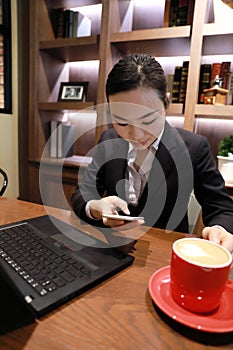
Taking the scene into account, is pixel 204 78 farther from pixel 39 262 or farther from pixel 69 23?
pixel 39 262

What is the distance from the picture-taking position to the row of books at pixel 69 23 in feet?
7.43

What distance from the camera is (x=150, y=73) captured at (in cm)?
87

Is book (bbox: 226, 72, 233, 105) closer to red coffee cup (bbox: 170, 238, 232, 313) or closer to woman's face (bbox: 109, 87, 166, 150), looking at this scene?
woman's face (bbox: 109, 87, 166, 150)

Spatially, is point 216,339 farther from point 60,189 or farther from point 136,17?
point 136,17

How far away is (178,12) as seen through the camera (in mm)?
1851

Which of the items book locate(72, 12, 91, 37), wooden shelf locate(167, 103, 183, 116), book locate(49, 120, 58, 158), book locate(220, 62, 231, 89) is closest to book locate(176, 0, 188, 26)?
book locate(220, 62, 231, 89)

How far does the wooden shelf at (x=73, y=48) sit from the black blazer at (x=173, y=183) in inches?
52.9

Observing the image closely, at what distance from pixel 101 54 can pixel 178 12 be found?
25.0 inches

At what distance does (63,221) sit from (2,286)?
0.40 m

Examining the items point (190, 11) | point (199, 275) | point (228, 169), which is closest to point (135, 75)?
point (199, 275)

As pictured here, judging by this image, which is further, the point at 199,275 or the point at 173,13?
the point at 173,13

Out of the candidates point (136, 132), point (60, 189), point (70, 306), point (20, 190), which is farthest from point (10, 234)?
point (20, 190)

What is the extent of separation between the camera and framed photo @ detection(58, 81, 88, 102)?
2.40 metres

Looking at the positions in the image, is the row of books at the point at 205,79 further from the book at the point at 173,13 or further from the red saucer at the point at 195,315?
the red saucer at the point at 195,315
